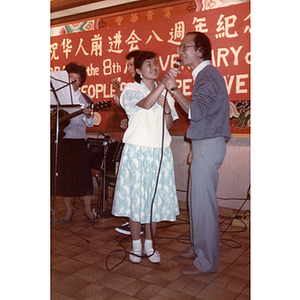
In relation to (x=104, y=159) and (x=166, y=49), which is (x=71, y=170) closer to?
(x=104, y=159)

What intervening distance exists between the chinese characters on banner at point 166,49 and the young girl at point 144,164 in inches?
41.9

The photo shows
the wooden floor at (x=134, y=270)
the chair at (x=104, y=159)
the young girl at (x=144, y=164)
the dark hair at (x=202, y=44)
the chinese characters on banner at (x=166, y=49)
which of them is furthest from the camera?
the chair at (x=104, y=159)

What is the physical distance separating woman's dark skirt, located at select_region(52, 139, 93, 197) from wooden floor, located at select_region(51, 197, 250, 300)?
13.7 inches

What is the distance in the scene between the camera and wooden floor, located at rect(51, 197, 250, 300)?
1.52 metres

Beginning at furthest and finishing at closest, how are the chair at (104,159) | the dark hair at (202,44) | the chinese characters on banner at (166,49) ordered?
1. the chair at (104,159)
2. the chinese characters on banner at (166,49)
3. the dark hair at (202,44)

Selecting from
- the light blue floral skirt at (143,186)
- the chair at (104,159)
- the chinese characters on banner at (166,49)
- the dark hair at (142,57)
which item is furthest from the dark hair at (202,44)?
the chair at (104,159)

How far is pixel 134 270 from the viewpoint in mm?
1794

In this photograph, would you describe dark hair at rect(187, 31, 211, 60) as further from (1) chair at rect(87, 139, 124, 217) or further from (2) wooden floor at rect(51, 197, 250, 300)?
(1) chair at rect(87, 139, 124, 217)

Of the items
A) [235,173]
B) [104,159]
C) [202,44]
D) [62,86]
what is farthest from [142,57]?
[235,173]

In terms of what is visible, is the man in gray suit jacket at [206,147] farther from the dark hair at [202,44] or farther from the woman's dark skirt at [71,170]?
the woman's dark skirt at [71,170]

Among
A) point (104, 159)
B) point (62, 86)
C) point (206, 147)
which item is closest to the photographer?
point (206, 147)

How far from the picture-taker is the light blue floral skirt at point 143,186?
1898 millimetres

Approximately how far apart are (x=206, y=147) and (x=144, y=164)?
1.48ft

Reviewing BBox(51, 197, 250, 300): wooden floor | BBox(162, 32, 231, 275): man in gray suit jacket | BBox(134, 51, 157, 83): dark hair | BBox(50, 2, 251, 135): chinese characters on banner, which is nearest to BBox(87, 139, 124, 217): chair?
BBox(51, 197, 250, 300): wooden floor
